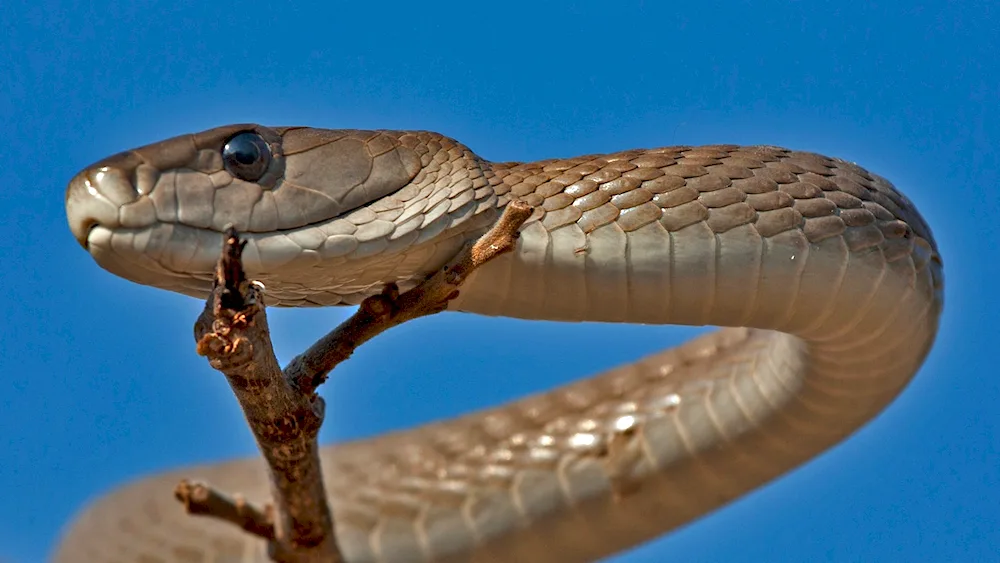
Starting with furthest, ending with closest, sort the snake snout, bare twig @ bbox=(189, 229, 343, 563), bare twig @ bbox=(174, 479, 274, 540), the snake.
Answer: the snake
the snake snout
bare twig @ bbox=(174, 479, 274, 540)
bare twig @ bbox=(189, 229, 343, 563)

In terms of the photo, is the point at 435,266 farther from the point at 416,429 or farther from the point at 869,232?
the point at 416,429

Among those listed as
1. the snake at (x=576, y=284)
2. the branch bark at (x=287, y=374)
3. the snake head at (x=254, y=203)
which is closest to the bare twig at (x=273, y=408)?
the branch bark at (x=287, y=374)

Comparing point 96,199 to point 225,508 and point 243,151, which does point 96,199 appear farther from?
point 225,508

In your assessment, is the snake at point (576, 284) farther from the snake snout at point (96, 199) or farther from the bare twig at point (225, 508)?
the bare twig at point (225, 508)

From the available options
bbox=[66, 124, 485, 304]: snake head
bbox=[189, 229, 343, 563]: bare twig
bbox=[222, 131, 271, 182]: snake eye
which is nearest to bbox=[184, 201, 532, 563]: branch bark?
bbox=[189, 229, 343, 563]: bare twig

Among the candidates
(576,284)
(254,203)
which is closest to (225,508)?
(254,203)

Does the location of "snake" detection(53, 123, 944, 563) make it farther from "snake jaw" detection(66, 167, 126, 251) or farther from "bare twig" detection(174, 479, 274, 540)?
"bare twig" detection(174, 479, 274, 540)

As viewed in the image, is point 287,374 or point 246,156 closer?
point 287,374

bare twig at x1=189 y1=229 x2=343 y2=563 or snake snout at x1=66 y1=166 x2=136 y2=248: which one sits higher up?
snake snout at x1=66 y1=166 x2=136 y2=248
